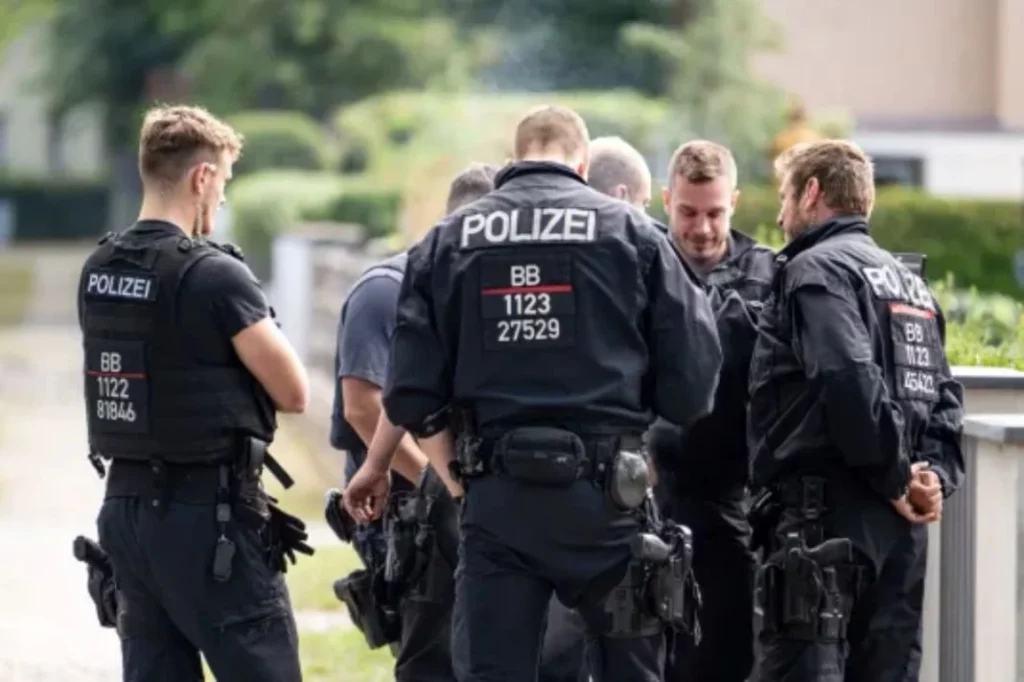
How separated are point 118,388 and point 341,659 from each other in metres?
3.69

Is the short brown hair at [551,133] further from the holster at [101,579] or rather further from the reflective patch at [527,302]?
the holster at [101,579]

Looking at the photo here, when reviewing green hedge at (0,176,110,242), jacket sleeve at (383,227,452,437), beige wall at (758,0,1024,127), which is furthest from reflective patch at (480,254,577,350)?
green hedge at (0,176,110,242)

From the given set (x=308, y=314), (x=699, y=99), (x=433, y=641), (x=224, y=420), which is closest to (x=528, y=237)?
(x=224, y=420)

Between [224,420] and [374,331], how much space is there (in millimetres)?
1011

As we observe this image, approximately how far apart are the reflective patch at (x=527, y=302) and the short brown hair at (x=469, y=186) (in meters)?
1.07

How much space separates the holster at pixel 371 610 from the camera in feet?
23.0

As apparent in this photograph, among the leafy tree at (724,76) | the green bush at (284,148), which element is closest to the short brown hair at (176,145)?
the leafy tree at (724,76)

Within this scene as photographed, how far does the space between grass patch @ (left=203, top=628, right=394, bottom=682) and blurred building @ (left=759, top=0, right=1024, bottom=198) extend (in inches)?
957

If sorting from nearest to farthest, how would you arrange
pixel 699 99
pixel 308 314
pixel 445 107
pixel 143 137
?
pixel 143 137 → pixel 308 314 → pixel 445 107 → pixel 699 99

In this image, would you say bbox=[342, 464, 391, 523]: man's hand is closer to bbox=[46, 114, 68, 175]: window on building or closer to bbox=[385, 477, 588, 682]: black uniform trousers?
bbox=[385, 477, 588, 682]: black uniform trousers

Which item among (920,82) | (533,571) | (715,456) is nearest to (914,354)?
(715,456)

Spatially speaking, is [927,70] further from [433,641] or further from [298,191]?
[433,641]

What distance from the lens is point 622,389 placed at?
5707 millimetres

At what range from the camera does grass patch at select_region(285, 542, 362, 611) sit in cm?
1097
